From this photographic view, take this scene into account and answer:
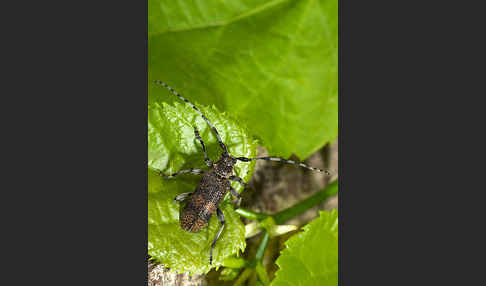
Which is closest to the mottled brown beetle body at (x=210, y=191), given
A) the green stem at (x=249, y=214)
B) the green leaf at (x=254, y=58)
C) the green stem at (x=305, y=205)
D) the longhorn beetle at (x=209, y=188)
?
the longhorn beetle at (x=209, y=188)

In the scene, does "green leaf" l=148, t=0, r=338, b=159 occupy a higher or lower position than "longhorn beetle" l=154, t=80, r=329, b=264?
Result: higher

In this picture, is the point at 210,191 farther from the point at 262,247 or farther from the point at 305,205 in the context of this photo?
the point at 305,205

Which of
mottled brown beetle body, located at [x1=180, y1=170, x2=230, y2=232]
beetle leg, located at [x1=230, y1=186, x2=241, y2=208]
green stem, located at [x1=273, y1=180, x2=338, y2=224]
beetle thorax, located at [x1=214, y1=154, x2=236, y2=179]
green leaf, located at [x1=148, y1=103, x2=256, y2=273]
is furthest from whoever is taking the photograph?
green stem, located at [x1=273, y1=180, x2=338, y2=224]

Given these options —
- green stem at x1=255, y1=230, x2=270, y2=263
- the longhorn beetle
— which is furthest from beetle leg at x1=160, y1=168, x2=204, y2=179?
green stem at x1=255, y1=230, x2=270, y2=263

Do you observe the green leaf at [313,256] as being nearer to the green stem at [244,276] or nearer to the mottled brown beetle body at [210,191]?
the green stem at [244,276]

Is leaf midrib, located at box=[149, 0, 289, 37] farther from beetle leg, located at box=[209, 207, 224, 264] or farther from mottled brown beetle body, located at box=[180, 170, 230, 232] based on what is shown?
beetle leg, located at box=[209, 207, 224, 264]

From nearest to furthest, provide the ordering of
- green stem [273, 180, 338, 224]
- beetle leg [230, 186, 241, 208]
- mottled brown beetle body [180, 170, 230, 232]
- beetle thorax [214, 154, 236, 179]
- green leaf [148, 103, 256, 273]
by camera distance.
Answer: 1. green leaf [148, 103, 256, 273]
2. mottled brown beetle body [180, 170, 230, 232]
3. beetle thorax [214, 154, 236, 179]
4. beetle leg [230, 186, 241, 208]
5. green stem [273, 180, 338, 224]
